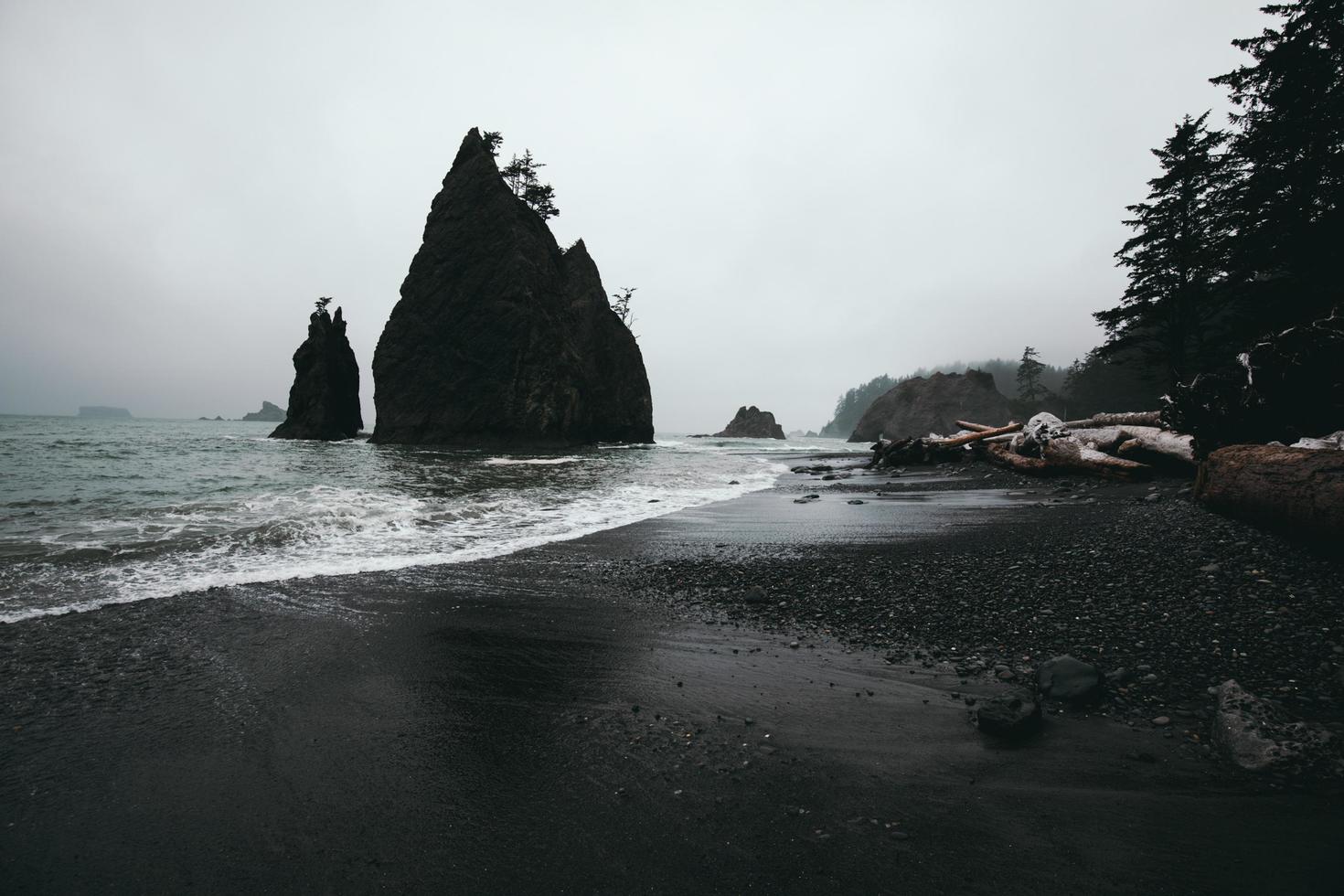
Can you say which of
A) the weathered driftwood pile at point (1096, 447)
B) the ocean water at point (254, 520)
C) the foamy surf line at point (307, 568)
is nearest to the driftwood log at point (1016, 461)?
the weathered driftwood pile at point (1096, 447)

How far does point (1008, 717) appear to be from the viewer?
278 cm

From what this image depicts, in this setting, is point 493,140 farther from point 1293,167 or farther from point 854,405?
point 854,405

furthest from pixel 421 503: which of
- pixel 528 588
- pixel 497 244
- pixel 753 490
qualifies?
pixel 497 244

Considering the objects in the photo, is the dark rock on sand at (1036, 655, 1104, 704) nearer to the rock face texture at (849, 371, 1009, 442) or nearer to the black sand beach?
the black sand beach

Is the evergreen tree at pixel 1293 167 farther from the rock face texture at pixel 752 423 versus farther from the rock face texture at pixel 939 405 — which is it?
the rock face texture at pixel 752 423

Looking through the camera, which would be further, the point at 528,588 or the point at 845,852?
the point at 528,588

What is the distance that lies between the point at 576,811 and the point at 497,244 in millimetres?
52457

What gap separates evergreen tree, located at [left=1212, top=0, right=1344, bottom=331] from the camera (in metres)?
14.6

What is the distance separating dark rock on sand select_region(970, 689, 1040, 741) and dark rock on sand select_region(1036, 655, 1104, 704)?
0.26 m

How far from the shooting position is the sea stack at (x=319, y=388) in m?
54.3

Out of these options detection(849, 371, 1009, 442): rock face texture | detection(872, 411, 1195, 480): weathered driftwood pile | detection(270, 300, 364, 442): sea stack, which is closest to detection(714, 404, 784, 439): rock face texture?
detection(849, 371, 1009, 442): rock face texture

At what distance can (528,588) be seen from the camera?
18.6 feet

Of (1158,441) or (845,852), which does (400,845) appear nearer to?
(845,852)

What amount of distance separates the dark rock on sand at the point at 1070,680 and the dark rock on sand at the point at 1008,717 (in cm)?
26
